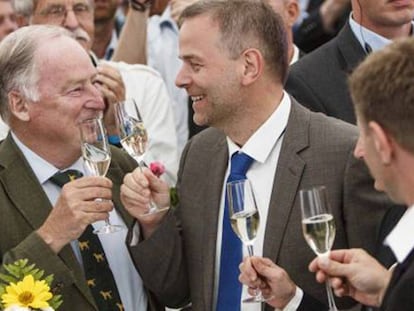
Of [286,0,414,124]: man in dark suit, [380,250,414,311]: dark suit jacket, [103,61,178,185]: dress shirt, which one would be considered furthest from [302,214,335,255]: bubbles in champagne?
[103,61,178,185]: dress shirt

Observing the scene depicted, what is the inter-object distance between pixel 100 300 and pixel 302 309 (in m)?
0.95

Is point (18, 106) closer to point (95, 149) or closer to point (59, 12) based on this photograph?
point (95, 149)

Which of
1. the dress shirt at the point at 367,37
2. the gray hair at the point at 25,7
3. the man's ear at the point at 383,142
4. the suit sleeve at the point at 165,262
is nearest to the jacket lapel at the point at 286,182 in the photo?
the suit sleeve at the point at 165,262

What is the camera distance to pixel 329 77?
5.73 m

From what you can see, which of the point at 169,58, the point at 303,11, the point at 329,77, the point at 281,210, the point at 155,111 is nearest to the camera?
the point at 281,210

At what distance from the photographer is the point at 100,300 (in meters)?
4.82

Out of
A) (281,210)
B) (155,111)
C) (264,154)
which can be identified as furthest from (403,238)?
(155,111)

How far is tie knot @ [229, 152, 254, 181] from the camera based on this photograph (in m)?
4.68

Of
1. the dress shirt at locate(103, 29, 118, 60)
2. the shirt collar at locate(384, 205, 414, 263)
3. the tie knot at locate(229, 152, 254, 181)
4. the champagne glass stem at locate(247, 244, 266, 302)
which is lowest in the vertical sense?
the dress shirt at locate(103, 29, 118, 60)

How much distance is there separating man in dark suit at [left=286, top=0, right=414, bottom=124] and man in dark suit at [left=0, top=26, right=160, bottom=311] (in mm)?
1132

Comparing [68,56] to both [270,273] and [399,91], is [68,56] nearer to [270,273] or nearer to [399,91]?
[270,273]

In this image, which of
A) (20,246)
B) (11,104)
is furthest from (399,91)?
(11,104)

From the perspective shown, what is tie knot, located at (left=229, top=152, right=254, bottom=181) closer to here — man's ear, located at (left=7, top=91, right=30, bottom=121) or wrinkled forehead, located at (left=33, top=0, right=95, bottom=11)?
man's ear, located at (left=7, top=91, right=30, bottom=121)

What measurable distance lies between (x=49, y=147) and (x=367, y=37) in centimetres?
181
